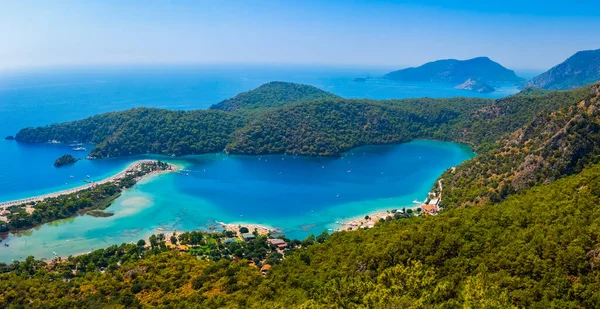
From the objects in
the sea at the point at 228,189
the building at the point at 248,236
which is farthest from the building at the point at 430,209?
the building at the point at 248,236

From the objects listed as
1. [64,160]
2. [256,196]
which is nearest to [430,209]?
[256,196]

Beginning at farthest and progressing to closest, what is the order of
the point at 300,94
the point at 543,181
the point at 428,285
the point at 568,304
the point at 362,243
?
1. the point at 300,94
2. the point at 543,181
3. the point at 362,243
4. the point at 428,285
5. the point at 568,304

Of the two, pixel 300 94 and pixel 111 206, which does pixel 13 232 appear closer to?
pixel 111 206

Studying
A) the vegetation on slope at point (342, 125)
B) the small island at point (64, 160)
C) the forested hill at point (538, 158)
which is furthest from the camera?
the vegetation on slope at point (342, 125)

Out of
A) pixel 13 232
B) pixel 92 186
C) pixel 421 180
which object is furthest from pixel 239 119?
pixel 13 232

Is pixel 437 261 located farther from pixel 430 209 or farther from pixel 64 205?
pixel 64 205

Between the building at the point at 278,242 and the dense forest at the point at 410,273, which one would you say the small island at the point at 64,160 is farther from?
the building at the point at 278,242

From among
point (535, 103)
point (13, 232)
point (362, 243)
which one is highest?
point (535, 103)
